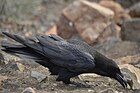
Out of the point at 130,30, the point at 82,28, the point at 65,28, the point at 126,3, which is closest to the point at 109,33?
the point at 82,28

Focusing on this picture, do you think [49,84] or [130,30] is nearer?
[49,84]

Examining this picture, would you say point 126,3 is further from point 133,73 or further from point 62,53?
point 62,53

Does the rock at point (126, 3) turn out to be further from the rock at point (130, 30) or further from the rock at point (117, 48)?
the rock at point (117, 48)

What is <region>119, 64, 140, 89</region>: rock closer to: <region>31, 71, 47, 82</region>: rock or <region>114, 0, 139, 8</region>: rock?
<region>31, 71, 47, 82</region>: rock

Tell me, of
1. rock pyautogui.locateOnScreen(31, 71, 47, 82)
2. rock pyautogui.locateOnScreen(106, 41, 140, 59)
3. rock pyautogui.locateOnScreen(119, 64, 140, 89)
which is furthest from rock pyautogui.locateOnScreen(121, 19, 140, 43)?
rock pyautogui.locateOnScreen(31, 71, 47, 82)

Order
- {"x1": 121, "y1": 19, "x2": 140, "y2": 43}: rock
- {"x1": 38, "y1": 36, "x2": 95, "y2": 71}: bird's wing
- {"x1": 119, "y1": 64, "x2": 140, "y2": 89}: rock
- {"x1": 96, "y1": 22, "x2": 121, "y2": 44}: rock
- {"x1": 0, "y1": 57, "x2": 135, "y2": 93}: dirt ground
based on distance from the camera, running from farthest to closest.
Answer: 1. {"x1": 96, "y1": 22, "x2": 121, "y2": 44}: rock
2. {"x1": 121, "y1": 19, "x2": 140, "y2": 43}: rock
3. {"x1": 119, "y1": 64, "x2": 140, "y2": 89}: rock
4. {"x1": 38, "y1": 36, "x2": 95, "y2": 71}: bird's wing
5. {"x1": 0, "y1": 57, "x2": 135, "y2": 93}: dirt ground
